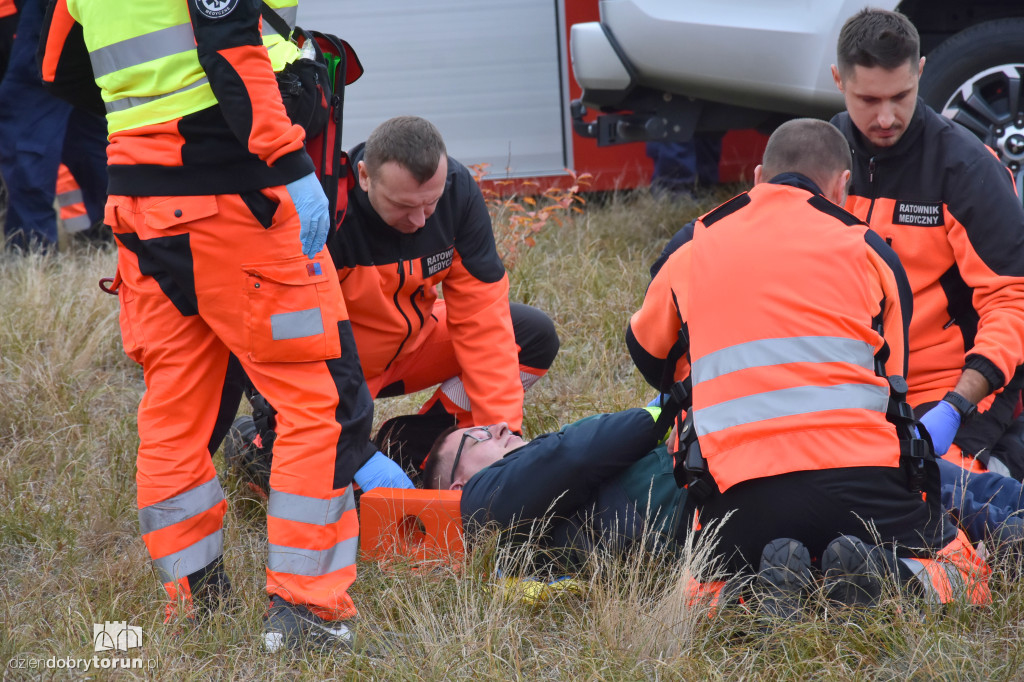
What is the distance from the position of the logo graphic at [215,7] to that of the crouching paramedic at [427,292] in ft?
2.78

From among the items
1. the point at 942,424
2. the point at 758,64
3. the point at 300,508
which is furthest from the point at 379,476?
the point at 758,64

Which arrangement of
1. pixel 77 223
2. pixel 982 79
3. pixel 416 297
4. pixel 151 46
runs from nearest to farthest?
pixel 151 46, pixel 416 297, pixel 982 79, pixel 77 223

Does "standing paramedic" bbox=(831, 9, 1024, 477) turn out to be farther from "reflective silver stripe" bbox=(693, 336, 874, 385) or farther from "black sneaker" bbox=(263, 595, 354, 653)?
"black sneaker" bbox=(263, 595, 354, 653)

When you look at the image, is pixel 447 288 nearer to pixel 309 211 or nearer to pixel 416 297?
pixel 416 297

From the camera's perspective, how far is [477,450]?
317 cm

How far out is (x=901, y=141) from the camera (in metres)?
3.13

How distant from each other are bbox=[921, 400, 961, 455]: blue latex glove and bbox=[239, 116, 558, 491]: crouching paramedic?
1.34 m

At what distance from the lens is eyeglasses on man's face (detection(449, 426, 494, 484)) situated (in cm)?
320

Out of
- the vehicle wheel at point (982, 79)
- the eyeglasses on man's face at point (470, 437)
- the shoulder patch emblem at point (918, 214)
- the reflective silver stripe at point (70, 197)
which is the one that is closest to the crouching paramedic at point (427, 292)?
the eyeglasses on man's face at point (470, 437)

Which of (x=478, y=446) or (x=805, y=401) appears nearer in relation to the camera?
(x=805, y=401)

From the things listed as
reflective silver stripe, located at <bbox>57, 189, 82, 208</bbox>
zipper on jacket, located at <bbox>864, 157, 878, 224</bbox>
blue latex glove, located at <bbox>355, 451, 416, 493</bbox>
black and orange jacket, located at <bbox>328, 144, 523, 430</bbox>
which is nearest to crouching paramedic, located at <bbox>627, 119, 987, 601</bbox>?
zipper on jacket, located at <bbox>864, 157, 878, 224</bbox>

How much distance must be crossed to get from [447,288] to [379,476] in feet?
2.67

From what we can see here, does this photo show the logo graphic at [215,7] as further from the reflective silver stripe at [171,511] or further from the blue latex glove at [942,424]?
the blue latex glove at [942,424]

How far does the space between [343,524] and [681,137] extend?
330 cm
